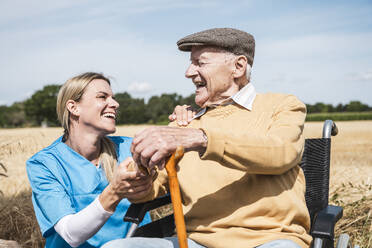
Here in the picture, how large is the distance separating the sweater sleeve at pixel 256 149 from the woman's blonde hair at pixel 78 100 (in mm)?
1557

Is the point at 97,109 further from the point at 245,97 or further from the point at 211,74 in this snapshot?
the point at 245,97

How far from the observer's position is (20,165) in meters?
8.86

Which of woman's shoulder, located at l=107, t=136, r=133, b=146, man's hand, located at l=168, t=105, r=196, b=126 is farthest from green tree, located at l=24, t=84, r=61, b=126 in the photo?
man's hand, located at l=168, t=105, r=196, b=126

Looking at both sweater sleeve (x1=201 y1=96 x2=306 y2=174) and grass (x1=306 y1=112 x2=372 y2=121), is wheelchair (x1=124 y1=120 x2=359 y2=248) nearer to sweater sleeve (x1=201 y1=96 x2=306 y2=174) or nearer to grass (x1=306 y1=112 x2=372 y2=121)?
sweater sleeve (x1=201 y1=96 x2=306 y2=174)

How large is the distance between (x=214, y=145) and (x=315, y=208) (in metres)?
1.41

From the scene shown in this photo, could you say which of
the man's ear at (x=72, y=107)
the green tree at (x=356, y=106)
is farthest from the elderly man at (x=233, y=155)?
the green tree at (x=356, y=106)

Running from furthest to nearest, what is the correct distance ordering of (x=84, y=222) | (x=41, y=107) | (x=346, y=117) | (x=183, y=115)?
(x=41, y=107), (x=346, y=117), (x=183, y=115), (x=84, y=222)

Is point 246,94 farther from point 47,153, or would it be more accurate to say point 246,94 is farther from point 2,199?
point 2,199

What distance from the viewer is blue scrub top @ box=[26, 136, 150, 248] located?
2.64 m

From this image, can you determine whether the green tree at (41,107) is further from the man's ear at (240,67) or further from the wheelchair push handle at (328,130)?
the man's ear at (240,67)

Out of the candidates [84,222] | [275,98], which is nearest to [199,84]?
[275,98]

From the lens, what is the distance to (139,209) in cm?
258

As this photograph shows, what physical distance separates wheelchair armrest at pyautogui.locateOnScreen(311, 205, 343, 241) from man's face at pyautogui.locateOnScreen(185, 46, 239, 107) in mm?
964

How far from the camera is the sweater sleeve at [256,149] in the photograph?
178 centimetres
